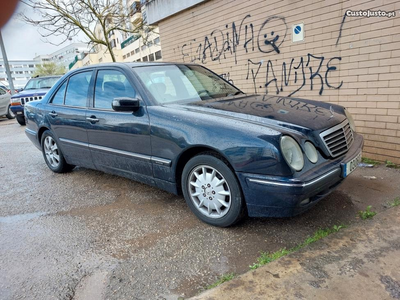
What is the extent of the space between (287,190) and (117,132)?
199cm

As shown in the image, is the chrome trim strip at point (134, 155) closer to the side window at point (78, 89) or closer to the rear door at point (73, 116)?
the rear door at point (73, 116)

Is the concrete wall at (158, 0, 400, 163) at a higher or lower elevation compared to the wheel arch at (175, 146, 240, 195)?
higher

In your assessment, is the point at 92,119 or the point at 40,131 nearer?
the point at 92,119

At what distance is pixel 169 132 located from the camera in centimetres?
286

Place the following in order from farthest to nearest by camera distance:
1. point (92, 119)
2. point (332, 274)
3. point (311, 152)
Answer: point (92, 119) < point (311, 152) < point (332, 274)

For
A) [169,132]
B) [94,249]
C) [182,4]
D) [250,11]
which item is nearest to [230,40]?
[250,11]

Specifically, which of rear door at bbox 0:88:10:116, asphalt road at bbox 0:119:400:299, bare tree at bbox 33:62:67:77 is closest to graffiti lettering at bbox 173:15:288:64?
asphalt road at bbox 0:119:400:299

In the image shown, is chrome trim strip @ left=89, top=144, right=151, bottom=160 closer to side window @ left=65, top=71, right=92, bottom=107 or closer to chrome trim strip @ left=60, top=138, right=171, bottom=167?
chrome trim strip @ left=60, top=138, right=171, bottom=167

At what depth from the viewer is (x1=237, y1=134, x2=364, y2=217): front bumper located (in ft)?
7.39

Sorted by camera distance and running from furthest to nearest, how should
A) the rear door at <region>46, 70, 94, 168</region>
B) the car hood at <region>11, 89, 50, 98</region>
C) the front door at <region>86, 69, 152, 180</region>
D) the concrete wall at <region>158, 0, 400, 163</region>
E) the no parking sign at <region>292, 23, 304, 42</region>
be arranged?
1. the car hood at <region>11, 89, 50, 98</region>
2. the no parking sign at <region>292, 23, 304, 42</region>
3. the concrete wall at <region>158, 0, 400, 163</region>
4. the rear door at <region>46, 70, 94, 168</region>
5. the front door at <region>86, 69, 152, 180</region>

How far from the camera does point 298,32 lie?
479 centimetres

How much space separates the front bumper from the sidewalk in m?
0.35

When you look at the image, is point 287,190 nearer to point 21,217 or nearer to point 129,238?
point 129,238

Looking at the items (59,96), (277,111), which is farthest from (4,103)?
(277,111)
